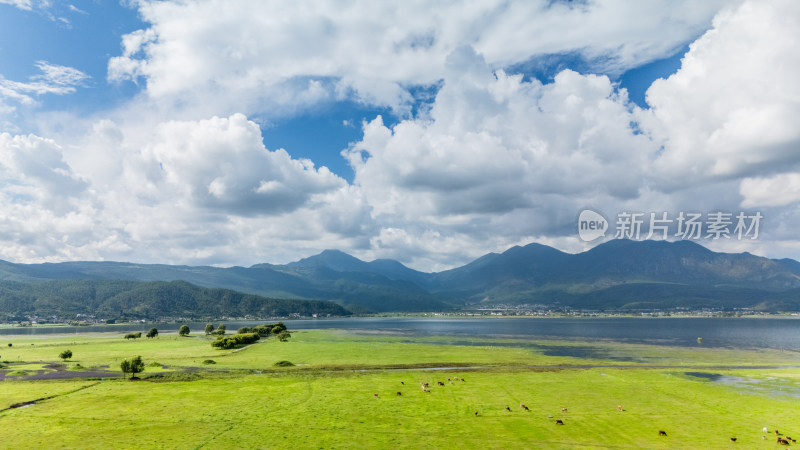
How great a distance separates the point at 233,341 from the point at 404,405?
9952 centimetres

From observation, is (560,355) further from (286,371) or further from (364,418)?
(364,418)

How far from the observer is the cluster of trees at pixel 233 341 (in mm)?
130288

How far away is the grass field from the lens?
132 ft

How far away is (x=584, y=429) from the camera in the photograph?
43.2 metres

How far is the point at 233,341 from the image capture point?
444ft

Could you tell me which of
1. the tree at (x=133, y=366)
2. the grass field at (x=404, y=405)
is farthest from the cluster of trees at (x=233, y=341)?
the tree at (x=133, y=366)

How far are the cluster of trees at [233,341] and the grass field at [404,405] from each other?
3639cm

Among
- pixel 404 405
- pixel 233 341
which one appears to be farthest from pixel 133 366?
pixel 233 341

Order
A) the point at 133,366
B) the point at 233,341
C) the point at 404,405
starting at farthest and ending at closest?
the point at 233,341, the point at 133,366, the point at 404,405

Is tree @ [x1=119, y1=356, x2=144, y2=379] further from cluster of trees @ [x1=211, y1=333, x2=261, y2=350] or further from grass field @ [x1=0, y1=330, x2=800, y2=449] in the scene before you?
cluster of trees @ [x1=211, y1=333, x2=261, y2=350]

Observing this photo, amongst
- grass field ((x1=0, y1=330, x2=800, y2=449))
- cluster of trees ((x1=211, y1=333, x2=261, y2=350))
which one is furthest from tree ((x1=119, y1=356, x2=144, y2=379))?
cluster of trees ((x1=211, y1=333, x2=261, y2=350))

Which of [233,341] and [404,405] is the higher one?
[404,405]

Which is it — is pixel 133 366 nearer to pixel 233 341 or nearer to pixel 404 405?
pixel 404 405

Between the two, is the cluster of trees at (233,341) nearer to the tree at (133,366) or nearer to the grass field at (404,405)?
the grass field at (404,405)
